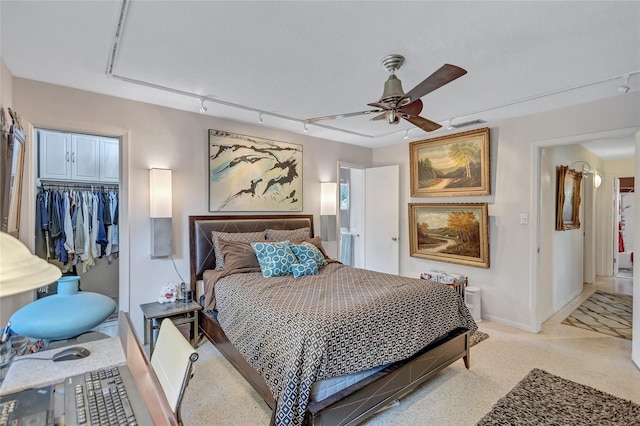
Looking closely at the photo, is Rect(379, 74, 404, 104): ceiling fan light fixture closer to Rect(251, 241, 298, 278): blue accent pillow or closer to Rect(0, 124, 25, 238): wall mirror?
Rect(251, 241, 298, 278): blue accent pillow

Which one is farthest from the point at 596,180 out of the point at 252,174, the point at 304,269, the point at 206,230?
the point at 206,230

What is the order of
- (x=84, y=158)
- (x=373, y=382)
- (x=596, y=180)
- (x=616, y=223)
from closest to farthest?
(x=373, y=382)
(x=84, y=158)
(x=596, y=180)
(x=616, y=223)

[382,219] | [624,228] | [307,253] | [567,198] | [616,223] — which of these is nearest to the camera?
[307,253]

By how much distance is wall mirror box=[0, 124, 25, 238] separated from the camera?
6.48 ft

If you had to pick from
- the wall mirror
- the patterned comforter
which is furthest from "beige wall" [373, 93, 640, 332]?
the wall mirror

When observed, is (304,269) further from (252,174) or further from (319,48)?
(319,48)

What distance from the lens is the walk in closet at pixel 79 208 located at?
3758mm

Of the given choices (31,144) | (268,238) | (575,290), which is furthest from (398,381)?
(575,290)

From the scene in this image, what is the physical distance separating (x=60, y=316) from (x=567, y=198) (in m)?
5.90

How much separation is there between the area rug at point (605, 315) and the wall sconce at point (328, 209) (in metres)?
3.28

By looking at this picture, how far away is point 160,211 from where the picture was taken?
3.14m

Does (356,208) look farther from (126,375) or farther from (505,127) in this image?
(126,375)

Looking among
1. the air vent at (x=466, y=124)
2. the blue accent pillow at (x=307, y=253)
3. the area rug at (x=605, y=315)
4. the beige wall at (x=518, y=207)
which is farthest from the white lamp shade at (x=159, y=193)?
the area rug at (x=605, y=315)

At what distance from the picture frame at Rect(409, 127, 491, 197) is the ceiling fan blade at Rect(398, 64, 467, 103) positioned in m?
2.35
